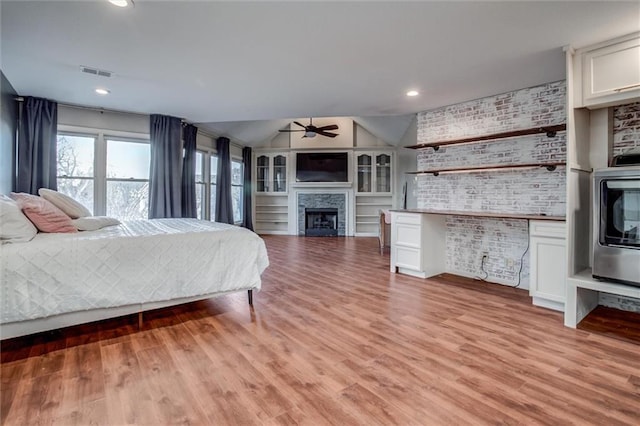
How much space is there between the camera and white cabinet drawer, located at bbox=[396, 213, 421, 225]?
398 cm

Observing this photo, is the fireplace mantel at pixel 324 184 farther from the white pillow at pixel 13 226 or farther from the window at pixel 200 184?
the white pillow at pixel 13 226

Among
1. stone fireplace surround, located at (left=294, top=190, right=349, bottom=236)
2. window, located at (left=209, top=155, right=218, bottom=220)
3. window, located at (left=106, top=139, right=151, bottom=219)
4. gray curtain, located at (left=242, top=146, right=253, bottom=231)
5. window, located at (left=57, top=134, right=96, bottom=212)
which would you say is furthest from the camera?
stone fireplace surround, located at (left=294, top=190, right=349, bottom=236)

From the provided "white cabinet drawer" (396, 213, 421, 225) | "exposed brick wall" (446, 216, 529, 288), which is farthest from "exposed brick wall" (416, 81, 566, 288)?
"white cabinet drawer" (396, 213, 421, 225)

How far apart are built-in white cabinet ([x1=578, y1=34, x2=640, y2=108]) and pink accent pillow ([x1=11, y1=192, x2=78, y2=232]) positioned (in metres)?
4.37

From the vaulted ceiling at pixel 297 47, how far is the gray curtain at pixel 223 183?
2.80 m

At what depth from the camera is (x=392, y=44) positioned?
2490mm

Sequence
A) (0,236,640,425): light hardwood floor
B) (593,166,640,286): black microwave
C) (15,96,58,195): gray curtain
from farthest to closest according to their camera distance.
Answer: (15,96,58,195): gray curtain
(593,166,640,286): black microwave
(0,236,640,425): light hardwood floor

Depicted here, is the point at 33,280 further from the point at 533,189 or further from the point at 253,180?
the point at 253,180

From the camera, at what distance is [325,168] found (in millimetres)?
8422

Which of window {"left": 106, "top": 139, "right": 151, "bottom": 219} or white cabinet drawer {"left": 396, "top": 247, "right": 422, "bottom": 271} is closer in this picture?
white cabinet drawer {"left": 396, "top": 247, "right": 422, "bottom": 271}

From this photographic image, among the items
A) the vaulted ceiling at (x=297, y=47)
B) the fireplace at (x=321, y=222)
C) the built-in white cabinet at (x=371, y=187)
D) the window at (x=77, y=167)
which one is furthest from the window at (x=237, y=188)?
the vaulted ceiling at (x=297, y=47)

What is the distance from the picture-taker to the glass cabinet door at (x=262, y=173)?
346 inches

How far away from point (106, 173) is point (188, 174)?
122 centimetres

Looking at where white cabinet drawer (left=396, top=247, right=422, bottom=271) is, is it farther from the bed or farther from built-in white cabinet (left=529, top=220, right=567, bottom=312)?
the bed
